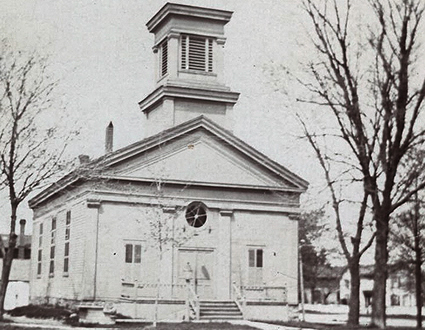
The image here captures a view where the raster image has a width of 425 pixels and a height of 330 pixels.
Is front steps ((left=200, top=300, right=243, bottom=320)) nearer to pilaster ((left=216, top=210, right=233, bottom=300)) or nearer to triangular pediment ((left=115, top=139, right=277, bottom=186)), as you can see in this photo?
pilaster ((left=216, top=210, right=233, bottom=300))

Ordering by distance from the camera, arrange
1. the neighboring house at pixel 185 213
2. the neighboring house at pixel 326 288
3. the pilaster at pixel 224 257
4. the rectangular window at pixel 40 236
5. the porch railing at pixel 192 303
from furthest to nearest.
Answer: the neighboring house at pixel 326 288 → the rectangular window at pixel 40 236 → the pilaster at pixel 224 257 → the neighboring house at pixel 185 213 → the porch railing at pixel 192 303

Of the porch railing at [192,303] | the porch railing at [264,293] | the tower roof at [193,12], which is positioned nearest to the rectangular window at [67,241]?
the porch railing at [192,303]

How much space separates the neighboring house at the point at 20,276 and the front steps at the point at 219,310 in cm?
1608

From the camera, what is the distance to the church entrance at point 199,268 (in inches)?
1299

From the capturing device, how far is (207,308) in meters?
31.5

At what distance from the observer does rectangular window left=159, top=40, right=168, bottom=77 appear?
124 feet

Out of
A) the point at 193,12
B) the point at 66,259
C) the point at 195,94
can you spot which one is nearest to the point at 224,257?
the point at 66,259

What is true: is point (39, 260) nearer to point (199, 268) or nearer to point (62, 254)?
point (62, 254)

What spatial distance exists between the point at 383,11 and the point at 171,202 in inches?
621

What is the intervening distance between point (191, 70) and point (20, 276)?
115 ft

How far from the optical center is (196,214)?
1326 inches

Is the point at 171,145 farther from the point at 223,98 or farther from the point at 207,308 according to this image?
the point at 207,308

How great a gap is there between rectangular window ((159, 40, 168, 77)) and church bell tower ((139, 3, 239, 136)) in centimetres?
6

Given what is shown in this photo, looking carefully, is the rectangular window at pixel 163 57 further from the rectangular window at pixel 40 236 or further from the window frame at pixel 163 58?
the rectangular window at pixel 40 236
